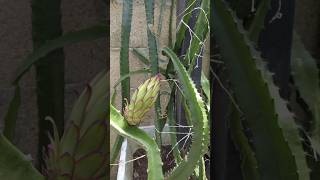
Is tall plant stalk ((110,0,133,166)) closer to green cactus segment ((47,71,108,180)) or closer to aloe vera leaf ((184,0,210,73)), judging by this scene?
aloe vera leaf ((184,0,210,73))

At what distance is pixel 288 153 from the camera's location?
746 mm

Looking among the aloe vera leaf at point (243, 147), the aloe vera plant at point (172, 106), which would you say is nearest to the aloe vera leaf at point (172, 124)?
the aloe vera plant at point (172, 106)

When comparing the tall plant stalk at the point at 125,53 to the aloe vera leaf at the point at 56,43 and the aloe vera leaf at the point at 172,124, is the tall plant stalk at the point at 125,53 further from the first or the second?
the aloe vera leaf at the point at 56,43

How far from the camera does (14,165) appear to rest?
551 millimetres

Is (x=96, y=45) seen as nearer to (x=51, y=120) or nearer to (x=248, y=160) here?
(x=51, y=120)

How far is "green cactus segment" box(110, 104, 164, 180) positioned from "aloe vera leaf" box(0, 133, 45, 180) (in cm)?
47

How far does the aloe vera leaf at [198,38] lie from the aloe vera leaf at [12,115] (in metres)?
0.63

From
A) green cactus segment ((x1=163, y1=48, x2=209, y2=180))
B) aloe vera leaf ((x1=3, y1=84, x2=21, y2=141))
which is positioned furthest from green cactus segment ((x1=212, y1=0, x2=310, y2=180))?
aloe vera leaf ((x1=3, y1=84, x2=21, y2=141))

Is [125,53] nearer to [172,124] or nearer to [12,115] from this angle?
[172,124]

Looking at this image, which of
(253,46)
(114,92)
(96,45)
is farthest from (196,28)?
(96,45)

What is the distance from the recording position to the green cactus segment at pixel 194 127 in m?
1.04

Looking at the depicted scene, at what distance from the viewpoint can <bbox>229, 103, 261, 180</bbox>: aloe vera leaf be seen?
2.55 ft

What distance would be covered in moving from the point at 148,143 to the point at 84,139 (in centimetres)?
48

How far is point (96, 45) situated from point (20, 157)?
17cm
